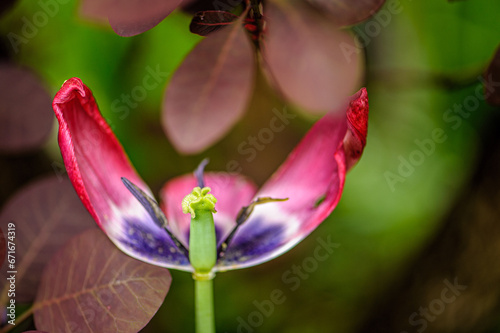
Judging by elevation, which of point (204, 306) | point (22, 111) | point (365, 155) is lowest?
point (365, 155)

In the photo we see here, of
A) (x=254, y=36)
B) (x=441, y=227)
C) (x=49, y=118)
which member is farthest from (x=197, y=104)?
(x=441, y=227)

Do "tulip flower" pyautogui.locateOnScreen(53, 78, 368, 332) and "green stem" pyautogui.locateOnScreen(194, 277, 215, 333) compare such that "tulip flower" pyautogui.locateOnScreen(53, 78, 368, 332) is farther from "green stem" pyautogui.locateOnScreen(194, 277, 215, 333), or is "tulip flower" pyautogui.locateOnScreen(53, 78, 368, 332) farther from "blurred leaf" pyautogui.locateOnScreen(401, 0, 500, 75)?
"blurred leaf" pyautogui.locateOnScreen(401, 0, 500, 75)

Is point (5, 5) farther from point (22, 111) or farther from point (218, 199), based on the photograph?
point (218, 199)

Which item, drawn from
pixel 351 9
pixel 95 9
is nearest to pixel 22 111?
pixel 95 9

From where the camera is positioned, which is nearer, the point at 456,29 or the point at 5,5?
the point at 5,5

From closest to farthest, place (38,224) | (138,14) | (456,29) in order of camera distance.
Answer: (138,14) → (38,224) → (456,29)

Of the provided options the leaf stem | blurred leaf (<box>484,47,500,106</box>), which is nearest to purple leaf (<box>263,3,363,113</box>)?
blurred leaf (<box>484,47,500,106</box>)

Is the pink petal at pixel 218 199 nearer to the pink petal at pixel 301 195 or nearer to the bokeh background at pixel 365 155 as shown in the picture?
the pink petal at pixel 301 195

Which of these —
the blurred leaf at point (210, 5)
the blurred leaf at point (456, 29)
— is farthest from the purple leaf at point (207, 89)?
the blurred leaf at point (456, 29)
